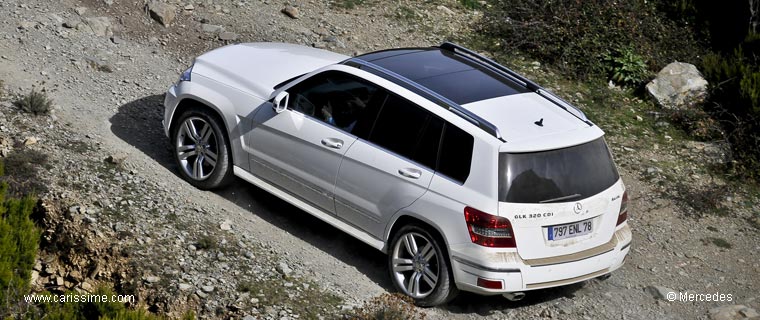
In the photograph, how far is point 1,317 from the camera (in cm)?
680

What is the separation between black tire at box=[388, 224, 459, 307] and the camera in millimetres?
7371

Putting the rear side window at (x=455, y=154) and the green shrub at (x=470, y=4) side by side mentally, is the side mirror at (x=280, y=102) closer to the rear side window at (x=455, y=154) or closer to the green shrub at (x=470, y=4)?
the rear side window at (x=455, y=154)

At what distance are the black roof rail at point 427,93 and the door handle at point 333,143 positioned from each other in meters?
0.67

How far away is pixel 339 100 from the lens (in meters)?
8.10

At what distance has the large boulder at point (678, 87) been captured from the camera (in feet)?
39.6

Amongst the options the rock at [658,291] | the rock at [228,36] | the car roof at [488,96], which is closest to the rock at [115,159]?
the car roof at [488,96]

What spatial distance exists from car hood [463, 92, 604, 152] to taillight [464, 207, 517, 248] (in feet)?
1.76

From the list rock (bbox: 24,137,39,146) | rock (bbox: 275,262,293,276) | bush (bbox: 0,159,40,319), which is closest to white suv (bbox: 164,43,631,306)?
rock (bbox: 275,262,293,276)

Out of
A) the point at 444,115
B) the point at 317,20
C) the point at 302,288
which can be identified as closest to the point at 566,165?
the point at 444,115

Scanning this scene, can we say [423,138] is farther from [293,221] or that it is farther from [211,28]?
[211,28]

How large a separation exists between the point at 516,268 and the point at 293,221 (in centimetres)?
262

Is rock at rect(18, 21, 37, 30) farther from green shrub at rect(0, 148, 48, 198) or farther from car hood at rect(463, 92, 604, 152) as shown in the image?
car hood at rect(463, 92, 604, 152)

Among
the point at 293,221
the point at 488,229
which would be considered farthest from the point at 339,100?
the point at 488,229

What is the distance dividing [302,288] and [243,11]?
6719 mm
